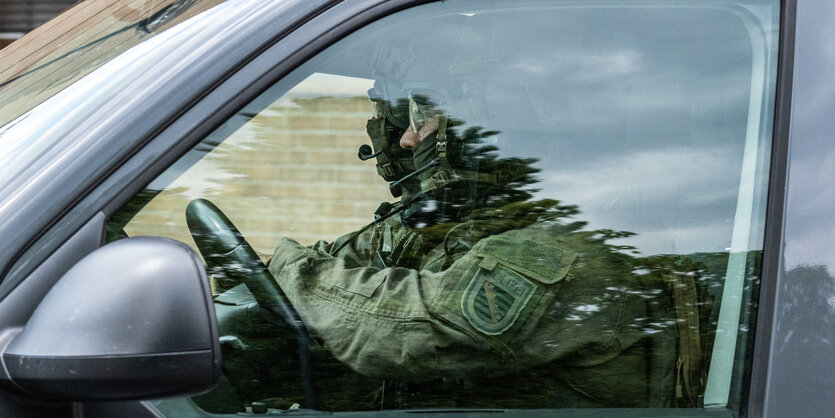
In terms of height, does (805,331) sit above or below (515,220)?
below

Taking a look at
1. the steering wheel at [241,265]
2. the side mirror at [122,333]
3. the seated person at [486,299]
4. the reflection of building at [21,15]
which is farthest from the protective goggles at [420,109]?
the reflection of building at [21,15]

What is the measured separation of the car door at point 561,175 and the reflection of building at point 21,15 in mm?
5132

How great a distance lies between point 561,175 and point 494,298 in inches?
7.6

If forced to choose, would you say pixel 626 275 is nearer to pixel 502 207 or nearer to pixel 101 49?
pixel 502 207

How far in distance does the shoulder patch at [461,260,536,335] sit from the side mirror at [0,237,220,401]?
1.33 ft

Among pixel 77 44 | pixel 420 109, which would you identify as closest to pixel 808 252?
pixel 420 109

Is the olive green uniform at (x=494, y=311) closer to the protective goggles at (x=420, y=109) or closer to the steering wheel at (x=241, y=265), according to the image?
the steering wheel at (x=241, y=265)

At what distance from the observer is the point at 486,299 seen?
115cm

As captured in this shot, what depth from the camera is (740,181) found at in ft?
3.82

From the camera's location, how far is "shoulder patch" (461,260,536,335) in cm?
113

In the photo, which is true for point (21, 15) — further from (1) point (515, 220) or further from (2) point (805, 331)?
(2) point (805, 331)

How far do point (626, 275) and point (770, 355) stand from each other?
21 cm

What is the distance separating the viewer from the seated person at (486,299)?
1.11 meters

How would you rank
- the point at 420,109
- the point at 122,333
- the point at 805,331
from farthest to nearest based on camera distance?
the point at 420,109, the point at 805,331, the point at 122,333
